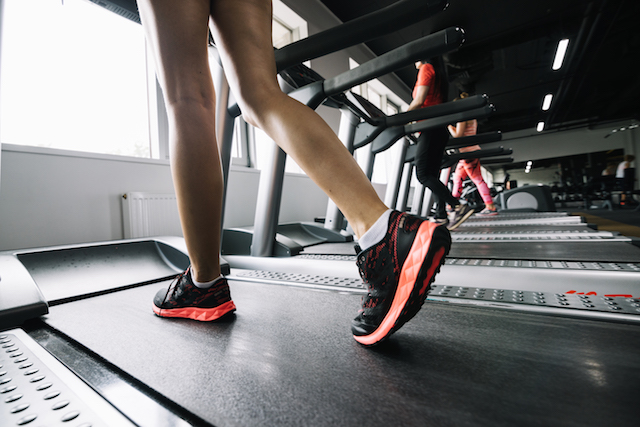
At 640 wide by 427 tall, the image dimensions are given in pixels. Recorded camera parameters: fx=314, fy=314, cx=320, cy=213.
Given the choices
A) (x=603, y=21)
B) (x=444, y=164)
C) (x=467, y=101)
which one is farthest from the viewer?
(x=603, y=21)

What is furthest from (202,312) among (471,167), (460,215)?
(471,167)

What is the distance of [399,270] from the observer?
1.70ft

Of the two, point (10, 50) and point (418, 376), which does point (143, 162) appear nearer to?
point (10, 50)

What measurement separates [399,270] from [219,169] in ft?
1.64

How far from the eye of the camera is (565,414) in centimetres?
37

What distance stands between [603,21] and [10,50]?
8.21 m

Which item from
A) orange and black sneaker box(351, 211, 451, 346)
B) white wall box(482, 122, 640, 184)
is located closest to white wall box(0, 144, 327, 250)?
orange and black sneaker box(351, 211, 451, 346)

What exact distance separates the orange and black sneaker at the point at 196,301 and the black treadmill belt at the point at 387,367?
32 millimetres

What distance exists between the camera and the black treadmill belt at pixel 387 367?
40 cm

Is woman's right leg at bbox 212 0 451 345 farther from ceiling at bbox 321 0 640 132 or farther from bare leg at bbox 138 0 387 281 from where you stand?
ceiling at bbox 321 0 640 132

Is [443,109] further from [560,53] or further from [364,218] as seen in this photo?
[560,53]

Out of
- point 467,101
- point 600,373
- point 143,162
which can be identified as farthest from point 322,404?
point 143,162

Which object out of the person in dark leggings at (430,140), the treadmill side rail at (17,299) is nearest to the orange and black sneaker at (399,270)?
the treadmill side rail at (17,299)

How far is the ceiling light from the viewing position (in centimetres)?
604
